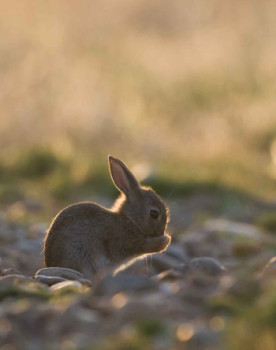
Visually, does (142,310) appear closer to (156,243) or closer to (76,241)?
(76,241)

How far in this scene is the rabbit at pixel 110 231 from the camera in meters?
7.30

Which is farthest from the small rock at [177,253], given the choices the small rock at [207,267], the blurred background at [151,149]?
the small rock at [207,267]

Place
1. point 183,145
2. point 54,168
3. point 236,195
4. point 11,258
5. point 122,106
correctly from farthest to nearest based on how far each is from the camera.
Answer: point 122,106, point 183,145, point 54,168, point 236,195, point 11,258

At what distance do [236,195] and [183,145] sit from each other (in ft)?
10.4

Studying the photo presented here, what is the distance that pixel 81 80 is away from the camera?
17.8 metres

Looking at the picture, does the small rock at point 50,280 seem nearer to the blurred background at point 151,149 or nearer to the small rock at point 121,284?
the blurred background at point 151,149

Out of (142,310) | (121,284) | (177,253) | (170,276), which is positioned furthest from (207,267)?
(177,253)

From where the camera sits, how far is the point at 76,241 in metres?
7.30

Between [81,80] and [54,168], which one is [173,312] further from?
[81,80]

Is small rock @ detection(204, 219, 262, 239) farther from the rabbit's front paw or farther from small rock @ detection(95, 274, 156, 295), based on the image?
small rock @ detection(95, 274, 156, 295)

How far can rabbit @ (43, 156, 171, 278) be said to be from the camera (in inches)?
287

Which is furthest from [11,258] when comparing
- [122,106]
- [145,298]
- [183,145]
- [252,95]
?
[252,95]

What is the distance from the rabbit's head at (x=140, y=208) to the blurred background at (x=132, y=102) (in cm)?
433

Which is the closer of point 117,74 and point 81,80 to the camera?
point 81,80
